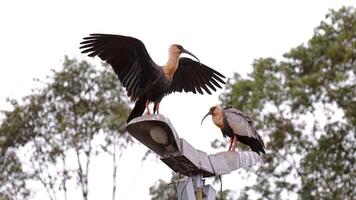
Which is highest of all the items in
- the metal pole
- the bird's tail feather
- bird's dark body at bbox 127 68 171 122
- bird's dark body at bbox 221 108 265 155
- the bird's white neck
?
the bird's white neck

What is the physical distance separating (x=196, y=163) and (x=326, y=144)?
40.0ft

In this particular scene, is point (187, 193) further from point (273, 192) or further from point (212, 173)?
point (273, 192)

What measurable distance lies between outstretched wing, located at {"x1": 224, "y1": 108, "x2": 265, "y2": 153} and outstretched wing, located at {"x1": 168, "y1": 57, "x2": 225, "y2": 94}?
0.86m

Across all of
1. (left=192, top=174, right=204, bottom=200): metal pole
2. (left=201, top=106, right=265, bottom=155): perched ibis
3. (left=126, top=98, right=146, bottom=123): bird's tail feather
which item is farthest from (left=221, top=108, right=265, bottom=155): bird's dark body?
(left=192, top=174, right=204, bottom=200): metal pole

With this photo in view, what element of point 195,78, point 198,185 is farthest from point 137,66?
point 198,185

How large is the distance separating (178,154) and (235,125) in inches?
60.1

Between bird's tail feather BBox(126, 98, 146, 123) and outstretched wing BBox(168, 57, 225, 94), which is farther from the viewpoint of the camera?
outstretched wing BBox(168, 57, 225, 94)

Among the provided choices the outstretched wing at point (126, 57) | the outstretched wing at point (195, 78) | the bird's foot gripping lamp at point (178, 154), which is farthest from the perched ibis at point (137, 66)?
the bird's foot gripping lamp at point (178, 154)

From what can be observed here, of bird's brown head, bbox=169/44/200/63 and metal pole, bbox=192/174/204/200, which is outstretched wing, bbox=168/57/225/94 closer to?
bird's brown head, bbox=169/44/200/63

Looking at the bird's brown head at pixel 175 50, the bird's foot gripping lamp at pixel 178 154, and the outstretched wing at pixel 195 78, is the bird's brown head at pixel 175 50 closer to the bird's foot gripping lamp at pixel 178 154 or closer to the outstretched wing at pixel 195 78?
the outstretched wing at pixel 195 78

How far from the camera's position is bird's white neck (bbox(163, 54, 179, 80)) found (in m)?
6.55

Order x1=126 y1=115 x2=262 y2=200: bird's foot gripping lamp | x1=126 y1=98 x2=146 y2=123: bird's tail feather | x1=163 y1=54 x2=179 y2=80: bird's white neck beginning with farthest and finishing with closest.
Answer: x1=163 y1=54 x2=179 y2=80: bird's white neck → x1=126 y1=98 x2=146 y2=123: bird's tail feather → x1=126 y1=115 x2=262 y2=200: bird's foot gripping lamp

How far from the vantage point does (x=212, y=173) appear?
5020mm

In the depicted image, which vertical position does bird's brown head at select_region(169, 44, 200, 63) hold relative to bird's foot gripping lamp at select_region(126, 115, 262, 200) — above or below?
above
